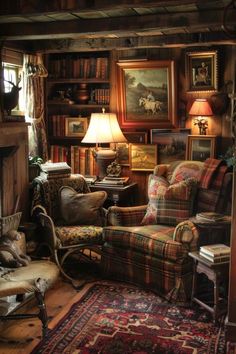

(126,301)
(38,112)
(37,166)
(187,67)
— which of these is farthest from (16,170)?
(187,67)

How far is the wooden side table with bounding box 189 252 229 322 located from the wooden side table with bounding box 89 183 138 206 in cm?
144

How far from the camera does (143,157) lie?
523cm

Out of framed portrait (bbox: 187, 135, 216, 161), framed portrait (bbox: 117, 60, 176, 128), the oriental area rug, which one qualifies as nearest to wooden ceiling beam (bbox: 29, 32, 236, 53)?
framed portrait (bbox: 117, 60, 176, 128)

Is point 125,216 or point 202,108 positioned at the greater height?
point 202,108

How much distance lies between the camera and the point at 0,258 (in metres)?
3.50

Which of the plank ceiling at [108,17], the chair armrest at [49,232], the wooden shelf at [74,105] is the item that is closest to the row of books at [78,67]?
the wooden shelf at [74,105]

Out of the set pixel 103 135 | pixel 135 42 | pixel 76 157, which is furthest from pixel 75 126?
pixel 135 42

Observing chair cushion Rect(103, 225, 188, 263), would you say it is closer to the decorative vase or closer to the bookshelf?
the bookshelf

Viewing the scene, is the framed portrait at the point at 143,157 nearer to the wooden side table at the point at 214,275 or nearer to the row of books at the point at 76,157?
the row of books at the point at 76,157

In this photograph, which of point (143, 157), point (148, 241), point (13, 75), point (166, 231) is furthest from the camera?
point (143, 157)

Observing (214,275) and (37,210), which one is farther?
(37,210)

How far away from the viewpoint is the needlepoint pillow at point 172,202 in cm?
417

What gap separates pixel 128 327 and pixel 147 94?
8.83ft

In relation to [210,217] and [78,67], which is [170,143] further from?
[210,217]
